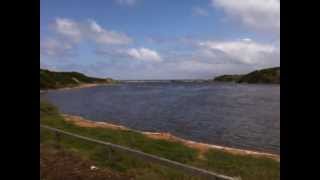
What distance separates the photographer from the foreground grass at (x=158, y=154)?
11.4 m

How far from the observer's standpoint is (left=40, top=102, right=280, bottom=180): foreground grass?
11.4 meters

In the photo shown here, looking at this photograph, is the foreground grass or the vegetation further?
the vegetation

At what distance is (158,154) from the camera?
16.7m

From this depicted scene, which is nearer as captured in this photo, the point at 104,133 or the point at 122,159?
the point at 122,159

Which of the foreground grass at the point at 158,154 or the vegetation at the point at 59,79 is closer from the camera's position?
the foreground grass at the point at 158,154

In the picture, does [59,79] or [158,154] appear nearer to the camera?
[158,154]
